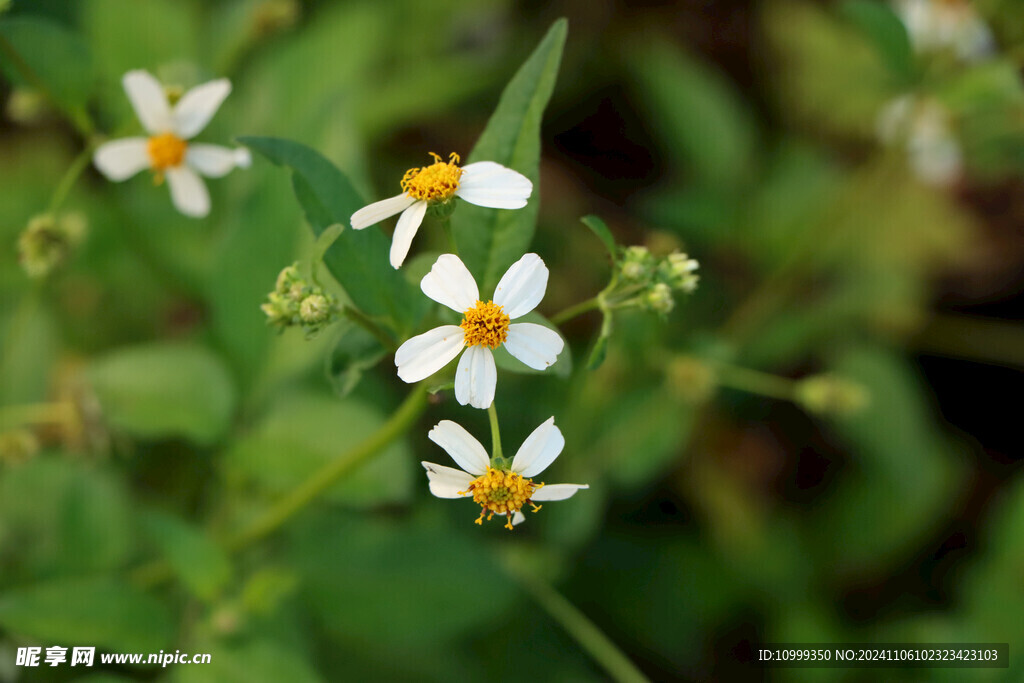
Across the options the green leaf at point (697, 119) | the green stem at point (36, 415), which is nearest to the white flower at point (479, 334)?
the green stem at point (36, 415)

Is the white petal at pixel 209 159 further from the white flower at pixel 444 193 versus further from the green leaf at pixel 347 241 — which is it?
the white flower at pixel 444 193

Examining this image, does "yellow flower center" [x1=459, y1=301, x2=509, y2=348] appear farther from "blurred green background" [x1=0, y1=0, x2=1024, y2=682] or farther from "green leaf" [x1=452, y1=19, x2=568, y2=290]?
"blurred green background" [x1=0, y1=0, x2=1024, y2=682]

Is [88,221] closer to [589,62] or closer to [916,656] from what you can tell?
[589,62]

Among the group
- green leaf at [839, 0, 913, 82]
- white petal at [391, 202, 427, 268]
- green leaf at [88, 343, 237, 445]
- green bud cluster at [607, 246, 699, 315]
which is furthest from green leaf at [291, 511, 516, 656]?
green leaf at [839, 0, 913, 82]

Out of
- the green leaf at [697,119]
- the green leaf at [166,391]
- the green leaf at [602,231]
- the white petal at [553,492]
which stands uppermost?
the green leaf at [697,119]

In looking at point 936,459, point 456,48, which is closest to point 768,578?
point 936,459
